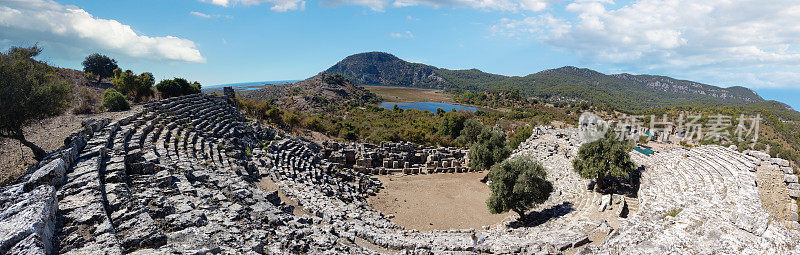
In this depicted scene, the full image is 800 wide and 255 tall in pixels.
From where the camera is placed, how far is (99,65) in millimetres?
36281

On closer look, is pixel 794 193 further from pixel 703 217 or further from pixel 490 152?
pixel 490 152

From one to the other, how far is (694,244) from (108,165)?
2129 centimetres

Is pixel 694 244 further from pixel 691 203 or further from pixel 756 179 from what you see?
pixel 756 179

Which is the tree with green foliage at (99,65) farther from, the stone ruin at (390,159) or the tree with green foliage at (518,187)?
the tree with green foliage at (518,187)

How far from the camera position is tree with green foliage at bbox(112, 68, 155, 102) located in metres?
29.4

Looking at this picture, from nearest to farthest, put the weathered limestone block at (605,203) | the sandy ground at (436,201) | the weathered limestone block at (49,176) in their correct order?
Answer: 1. the weathered limestone block at (49,176)
2. the weathered limestone block at (605,203)
3. the sandy ground at (436,201)

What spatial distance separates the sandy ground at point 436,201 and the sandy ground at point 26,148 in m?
17.1

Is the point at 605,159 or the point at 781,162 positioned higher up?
the point at 781,162

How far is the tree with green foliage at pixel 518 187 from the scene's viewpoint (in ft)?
55.8

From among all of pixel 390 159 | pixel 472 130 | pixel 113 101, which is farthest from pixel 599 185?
pixel 113 101

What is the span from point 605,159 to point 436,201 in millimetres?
12307

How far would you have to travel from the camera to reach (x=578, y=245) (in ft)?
42.3

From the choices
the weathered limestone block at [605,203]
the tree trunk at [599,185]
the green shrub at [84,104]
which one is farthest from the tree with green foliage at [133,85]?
the tree trunk at [599,185]

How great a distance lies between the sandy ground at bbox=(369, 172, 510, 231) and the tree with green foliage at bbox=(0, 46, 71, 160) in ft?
58.0
